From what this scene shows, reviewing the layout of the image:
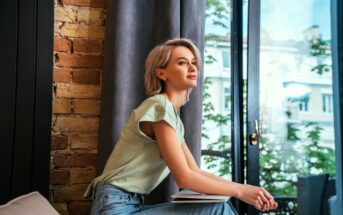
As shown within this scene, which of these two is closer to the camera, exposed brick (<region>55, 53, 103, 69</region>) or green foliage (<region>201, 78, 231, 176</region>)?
exposed brick (<region>55, 53, 103, 69</region>)

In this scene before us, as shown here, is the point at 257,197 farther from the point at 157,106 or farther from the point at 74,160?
the point at 74,160

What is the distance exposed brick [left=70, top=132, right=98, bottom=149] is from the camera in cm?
188

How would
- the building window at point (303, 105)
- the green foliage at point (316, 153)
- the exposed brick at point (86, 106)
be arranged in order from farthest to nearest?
1. the building window at point (303, 105)
2. the green foliage at point (316, 153)
3. the exposed brick at point (86, 106)

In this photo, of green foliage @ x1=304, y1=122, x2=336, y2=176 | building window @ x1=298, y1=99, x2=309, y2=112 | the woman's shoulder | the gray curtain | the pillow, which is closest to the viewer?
the pillow

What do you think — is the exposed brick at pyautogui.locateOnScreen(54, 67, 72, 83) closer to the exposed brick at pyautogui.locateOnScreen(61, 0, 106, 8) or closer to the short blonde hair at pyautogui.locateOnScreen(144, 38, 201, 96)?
the exposed brick at pyautogui.locateOnScreen(61, 0, 106, 8)

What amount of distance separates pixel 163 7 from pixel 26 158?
37.2 inches

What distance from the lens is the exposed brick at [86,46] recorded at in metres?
1.89

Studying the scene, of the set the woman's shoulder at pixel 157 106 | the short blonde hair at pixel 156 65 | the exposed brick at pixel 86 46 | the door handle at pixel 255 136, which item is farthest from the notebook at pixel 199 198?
the exposed brick at pixel 86 46

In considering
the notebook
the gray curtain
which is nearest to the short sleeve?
the notebook

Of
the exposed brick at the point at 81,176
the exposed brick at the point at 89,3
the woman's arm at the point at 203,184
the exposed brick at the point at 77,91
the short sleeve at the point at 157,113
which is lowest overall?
the exposed brick at the point at 81,176

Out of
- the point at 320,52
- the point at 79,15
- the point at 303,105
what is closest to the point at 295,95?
the point at 303,105

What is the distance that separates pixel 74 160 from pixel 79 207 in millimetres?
228

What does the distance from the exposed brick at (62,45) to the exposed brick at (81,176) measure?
59 centimetres

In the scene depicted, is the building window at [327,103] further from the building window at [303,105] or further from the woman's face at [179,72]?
the woman's face at [179,72]
